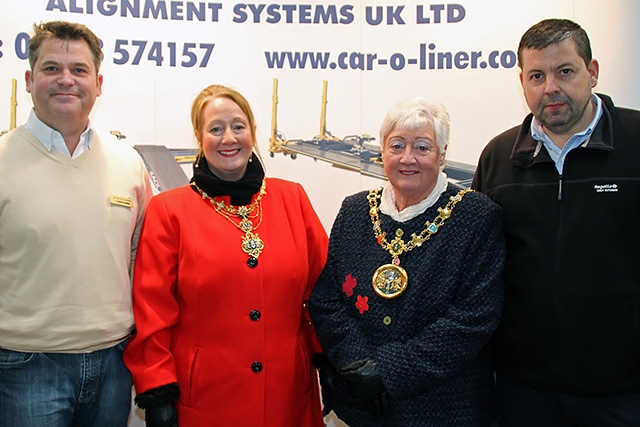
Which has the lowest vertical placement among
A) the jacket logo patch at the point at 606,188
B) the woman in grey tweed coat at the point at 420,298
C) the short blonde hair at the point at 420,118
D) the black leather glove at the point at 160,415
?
the black leather glove at the point at 160,415

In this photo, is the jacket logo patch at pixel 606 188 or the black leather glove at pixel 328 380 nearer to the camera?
the jacket logo patch at pixel 606 188

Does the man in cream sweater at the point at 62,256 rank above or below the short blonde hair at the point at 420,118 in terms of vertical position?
below

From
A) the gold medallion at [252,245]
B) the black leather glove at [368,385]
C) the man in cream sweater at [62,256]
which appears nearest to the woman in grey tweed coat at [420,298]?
the black leather glove at [368,385]

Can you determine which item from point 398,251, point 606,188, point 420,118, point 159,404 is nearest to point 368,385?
point 398,251

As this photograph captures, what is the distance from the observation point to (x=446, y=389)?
1773 mm

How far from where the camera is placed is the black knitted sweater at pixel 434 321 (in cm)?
171

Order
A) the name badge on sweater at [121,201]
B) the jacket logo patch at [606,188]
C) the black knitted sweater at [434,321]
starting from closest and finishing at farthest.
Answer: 1. the black knitted sweater at [434,321]
2. the jacket logo patch at [606,188]
3. the name badge on sweater at [121,201]

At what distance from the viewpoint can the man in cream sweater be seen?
1.81m

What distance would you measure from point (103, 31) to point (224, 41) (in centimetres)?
66

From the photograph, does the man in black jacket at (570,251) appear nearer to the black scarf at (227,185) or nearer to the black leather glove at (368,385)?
the black leather glove at (368,385)

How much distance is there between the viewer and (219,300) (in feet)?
6.32

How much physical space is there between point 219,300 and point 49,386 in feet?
1.98

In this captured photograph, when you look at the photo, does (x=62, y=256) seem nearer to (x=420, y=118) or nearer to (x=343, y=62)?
(x=420, y=118)

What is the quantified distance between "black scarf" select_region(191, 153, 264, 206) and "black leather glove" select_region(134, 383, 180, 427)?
680 millimetres
